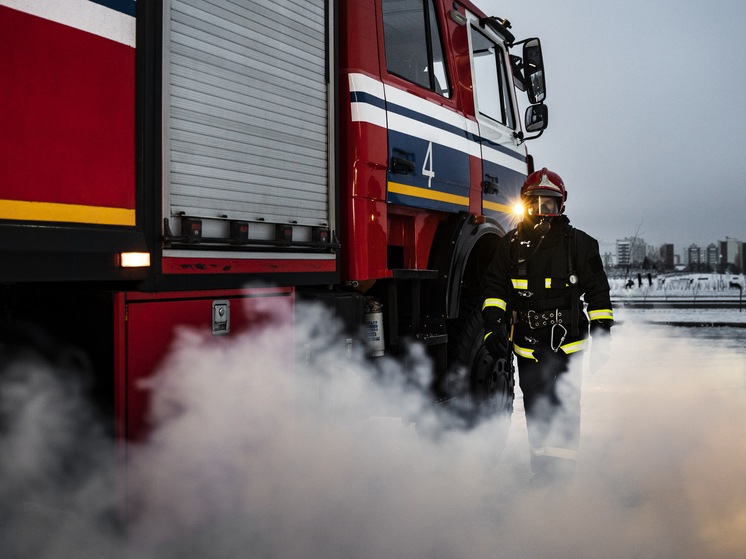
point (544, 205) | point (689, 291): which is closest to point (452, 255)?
point (544, 205)

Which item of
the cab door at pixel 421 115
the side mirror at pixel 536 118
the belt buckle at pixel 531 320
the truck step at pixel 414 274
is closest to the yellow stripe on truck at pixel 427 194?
the cab door at pixel 421 115

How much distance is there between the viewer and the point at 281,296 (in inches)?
117

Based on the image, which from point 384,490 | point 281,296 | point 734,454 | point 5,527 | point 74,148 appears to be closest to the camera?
point 74,148

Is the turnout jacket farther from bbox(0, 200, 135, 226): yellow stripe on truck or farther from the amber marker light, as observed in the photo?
bbox(0, 200, 135, 226): yellow stripe on truck

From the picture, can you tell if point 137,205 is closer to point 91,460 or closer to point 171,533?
point 91,460

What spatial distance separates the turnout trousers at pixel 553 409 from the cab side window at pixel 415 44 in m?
1.81

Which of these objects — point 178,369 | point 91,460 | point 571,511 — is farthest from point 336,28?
point 571,511

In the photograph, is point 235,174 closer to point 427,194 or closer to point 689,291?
point 427,194

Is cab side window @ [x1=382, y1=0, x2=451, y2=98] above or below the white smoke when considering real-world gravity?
above

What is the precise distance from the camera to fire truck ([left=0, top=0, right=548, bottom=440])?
210 cm

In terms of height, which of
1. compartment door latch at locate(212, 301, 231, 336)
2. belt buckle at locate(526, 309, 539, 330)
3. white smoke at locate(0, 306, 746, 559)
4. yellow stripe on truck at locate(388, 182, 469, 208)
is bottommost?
white smoke at locate(0, 306, 746, 559)

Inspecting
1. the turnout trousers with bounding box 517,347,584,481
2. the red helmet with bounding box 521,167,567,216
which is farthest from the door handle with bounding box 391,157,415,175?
the turnout trousers with bounding box 517,347,584,481

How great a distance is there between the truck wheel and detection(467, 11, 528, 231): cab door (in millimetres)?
806

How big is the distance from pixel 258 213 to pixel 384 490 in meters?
1.75
